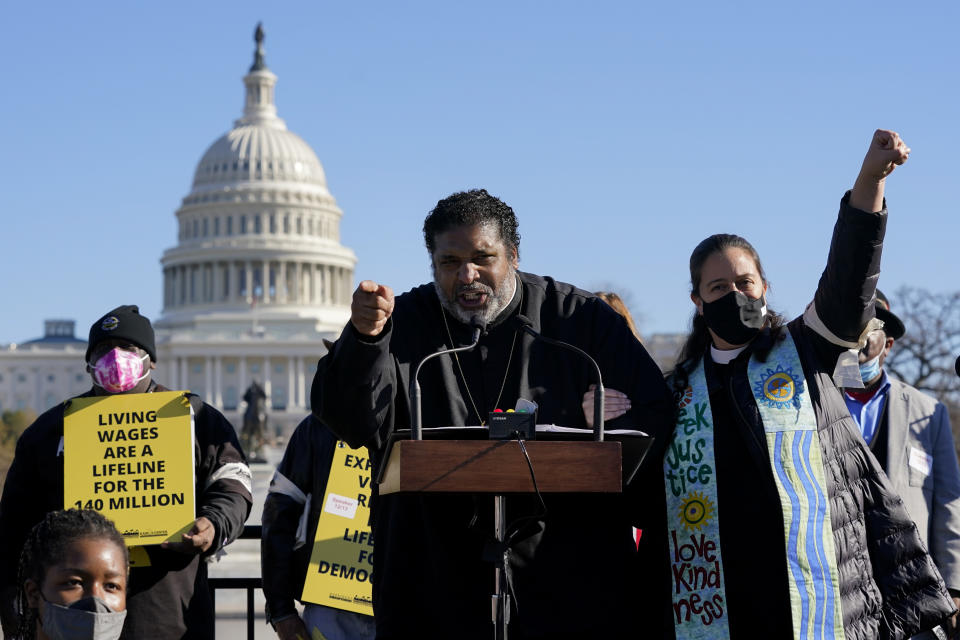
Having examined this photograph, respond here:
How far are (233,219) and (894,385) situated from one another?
11036cm

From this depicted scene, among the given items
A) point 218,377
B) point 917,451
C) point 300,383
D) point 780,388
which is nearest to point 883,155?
point 780,388

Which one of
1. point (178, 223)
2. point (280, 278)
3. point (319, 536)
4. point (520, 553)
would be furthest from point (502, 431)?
point (178, 223)

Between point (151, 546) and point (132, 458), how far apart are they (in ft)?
1.45

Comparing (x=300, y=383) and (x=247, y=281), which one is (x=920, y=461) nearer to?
(x=300, y=383)

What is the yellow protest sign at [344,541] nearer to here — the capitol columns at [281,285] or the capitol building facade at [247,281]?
the capitol building facade at [247,281]

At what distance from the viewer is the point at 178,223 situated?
119 meters

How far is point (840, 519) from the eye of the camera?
15.9 feet

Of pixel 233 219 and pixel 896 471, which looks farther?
pixel 233 219

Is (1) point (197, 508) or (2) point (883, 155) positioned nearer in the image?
(2) point (883, 155)

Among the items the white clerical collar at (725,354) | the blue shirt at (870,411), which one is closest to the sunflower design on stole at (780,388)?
the white clerical collar at (725,354)

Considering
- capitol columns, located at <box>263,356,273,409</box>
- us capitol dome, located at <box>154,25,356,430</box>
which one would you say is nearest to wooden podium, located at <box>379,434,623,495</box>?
us capitol dome, located at <box>154,25,356,430</box>

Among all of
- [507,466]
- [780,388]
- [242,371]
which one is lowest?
[507,466]

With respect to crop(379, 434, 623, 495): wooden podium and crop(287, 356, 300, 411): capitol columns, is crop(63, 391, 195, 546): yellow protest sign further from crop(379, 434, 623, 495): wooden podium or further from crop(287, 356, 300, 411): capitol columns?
crop(287, 356, 300, 411): capitol columns

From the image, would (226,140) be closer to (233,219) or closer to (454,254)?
(233,219)
